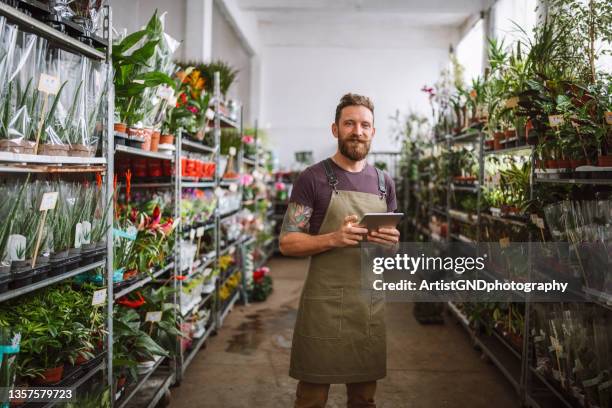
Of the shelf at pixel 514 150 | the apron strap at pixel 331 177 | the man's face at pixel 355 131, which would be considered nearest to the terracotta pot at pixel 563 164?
the shelf at pixel 514 150

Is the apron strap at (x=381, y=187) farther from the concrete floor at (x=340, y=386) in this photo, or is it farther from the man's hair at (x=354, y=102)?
the concrete floor at (x=340, y=386)

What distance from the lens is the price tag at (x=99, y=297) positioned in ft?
7.29

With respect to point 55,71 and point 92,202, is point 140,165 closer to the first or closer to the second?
point 92,202

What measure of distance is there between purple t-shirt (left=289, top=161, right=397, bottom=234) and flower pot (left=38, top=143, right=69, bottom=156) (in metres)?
0.91

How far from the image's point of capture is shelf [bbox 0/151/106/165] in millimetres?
1633

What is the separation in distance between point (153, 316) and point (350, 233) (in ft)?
4.84

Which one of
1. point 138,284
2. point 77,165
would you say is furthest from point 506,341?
point 77,165

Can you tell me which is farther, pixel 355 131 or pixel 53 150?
pixel 355 131

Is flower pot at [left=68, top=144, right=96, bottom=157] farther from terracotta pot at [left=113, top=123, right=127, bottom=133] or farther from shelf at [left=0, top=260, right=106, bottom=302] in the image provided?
shelf at [left=0, top=260, right=106, bottom=302]

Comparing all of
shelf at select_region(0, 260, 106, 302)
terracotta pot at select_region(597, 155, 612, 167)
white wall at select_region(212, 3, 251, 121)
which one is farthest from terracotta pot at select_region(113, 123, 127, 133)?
white wall at select_region(212, 3, 251, 121)

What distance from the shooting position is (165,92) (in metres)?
3.10

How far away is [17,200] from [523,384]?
2955mm

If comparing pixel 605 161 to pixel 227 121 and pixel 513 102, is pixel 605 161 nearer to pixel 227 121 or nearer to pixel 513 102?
pixel 513 102

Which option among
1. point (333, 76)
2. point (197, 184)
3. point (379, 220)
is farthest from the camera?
point (333, 76)
